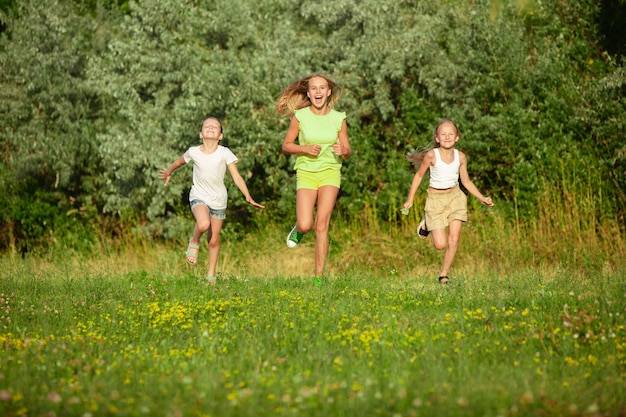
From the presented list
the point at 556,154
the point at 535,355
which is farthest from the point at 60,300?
the point at 556,154

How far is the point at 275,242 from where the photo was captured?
535 inches

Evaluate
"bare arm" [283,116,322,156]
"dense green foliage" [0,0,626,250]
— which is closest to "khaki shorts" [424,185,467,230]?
"bare arm" [283,116,322,156]

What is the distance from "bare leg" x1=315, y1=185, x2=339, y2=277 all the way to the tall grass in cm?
25

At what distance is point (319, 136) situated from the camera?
9250mm

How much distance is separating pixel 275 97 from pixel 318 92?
526 centimetres

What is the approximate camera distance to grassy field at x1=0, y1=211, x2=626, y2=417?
15.8 ft

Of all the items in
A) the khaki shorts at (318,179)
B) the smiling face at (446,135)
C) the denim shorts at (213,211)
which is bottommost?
the denim shorts at (213,211)

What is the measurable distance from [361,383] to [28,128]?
41.8ft

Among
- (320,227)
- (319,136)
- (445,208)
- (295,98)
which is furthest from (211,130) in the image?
(445,208)

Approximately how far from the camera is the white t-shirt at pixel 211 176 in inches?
373

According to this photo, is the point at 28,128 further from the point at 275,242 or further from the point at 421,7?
the point at 421,7

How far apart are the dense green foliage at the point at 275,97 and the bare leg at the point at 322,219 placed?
3.99 meters

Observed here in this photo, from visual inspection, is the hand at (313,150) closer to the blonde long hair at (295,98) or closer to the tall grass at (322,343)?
the blonde long hair at (295,98)

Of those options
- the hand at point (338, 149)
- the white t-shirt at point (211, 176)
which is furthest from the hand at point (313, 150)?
the white t-shirt at point (211, 176)
